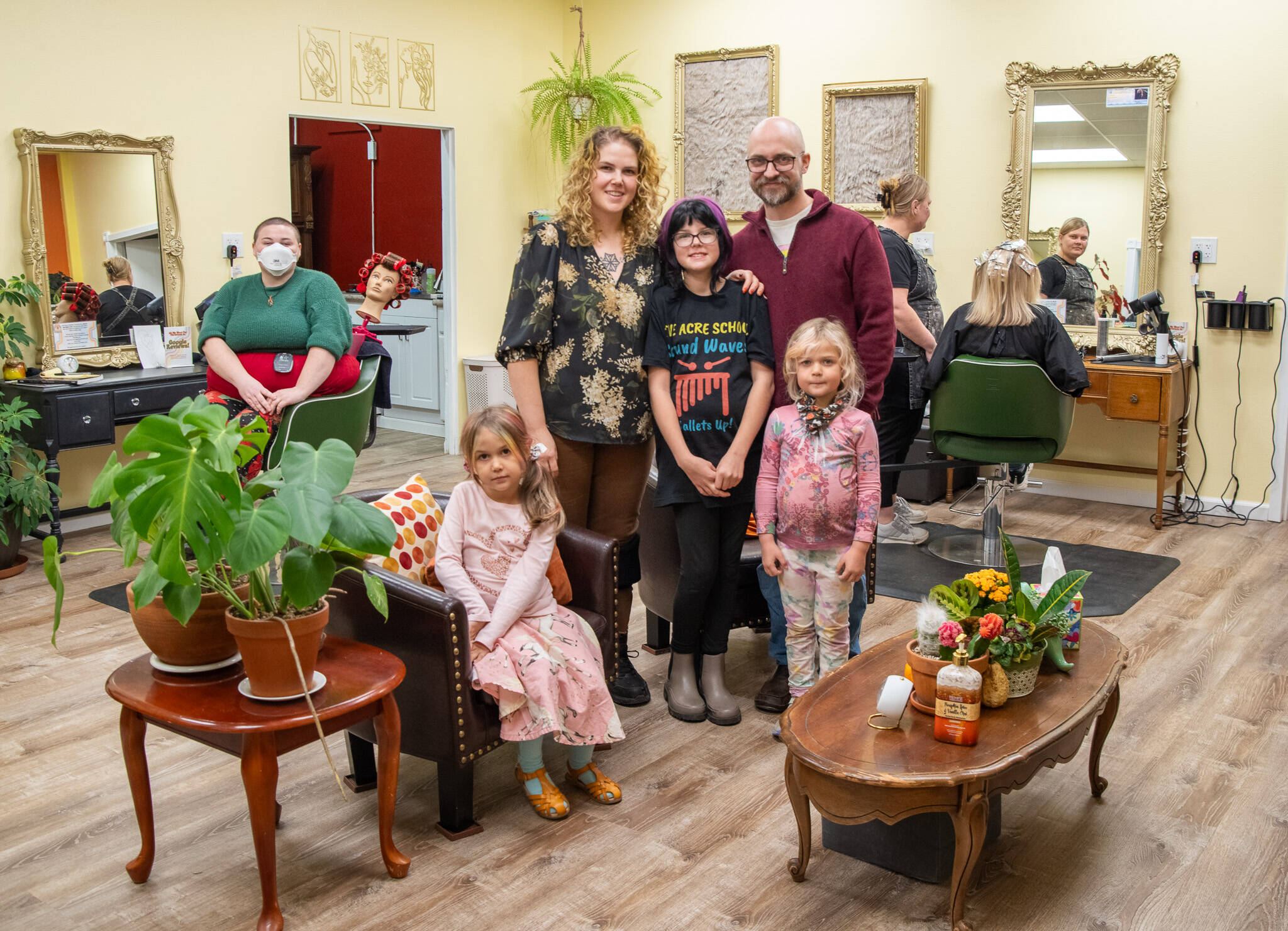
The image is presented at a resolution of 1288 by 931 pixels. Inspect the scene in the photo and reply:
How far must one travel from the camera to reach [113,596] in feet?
14.2

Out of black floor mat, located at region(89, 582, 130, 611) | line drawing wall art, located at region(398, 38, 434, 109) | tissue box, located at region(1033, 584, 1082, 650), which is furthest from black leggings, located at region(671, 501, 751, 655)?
line drawing wall art, located at region(398, 38, 434, 109)

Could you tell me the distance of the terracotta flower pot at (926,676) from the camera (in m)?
2.27

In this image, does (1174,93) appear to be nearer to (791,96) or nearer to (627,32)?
(791,96)

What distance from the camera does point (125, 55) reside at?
205 inches

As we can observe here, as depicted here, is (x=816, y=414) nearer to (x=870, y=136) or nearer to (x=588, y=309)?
(x=588, y=309)

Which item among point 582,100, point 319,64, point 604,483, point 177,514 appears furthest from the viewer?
point 582,100

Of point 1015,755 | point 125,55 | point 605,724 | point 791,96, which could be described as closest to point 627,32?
point 791,96

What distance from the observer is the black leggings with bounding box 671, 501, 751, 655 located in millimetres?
3049

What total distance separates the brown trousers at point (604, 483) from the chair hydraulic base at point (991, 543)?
1793mm

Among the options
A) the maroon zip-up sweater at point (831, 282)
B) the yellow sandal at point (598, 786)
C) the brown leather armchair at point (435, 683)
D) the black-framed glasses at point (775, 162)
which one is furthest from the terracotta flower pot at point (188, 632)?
the black-framed glasses at point (775, 162)

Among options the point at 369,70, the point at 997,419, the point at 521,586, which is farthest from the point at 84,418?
the point at 997,419

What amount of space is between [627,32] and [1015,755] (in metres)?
6.07

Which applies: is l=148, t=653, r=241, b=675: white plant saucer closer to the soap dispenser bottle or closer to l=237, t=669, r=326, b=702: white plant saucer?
l=237, t=669, r=326, b=702: white plant saucer

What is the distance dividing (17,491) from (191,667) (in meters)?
2.77
